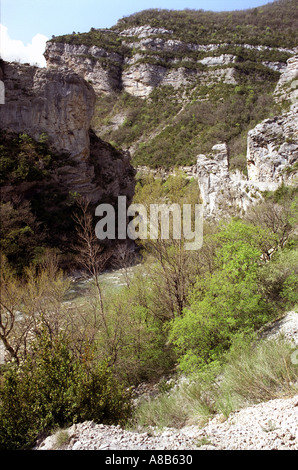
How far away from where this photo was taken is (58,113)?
82.3 feet

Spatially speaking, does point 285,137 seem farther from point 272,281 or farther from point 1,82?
point 1,82

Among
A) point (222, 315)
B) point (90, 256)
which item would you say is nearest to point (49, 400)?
point (222, 315)

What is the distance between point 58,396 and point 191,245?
8254mm

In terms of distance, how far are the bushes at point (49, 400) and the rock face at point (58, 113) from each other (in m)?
23.3

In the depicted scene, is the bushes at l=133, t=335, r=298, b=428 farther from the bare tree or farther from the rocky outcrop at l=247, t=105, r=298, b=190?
the rocky outcrop at l=247, t=105, r=298, b=190

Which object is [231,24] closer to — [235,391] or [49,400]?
[235,391]

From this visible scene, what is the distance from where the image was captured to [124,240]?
27359 mm

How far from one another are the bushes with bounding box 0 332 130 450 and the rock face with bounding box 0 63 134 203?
23.3m

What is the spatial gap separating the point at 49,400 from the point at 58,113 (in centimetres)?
2675

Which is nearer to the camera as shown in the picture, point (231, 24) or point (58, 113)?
point (58, 113)

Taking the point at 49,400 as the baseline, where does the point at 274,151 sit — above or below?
above

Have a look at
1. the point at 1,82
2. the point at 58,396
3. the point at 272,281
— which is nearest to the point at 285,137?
the point at 272,281

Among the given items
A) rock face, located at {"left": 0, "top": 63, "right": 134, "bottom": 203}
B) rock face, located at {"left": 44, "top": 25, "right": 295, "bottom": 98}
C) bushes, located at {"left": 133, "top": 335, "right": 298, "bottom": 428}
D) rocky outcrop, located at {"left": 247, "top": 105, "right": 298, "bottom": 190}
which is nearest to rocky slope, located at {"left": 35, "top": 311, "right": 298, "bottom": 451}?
bushes, located at {"left": 133, "top": 335, "right": 298, "bottom": 428}

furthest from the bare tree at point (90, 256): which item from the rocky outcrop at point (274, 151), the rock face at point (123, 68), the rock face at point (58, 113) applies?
the rock face at point (123, 68)
